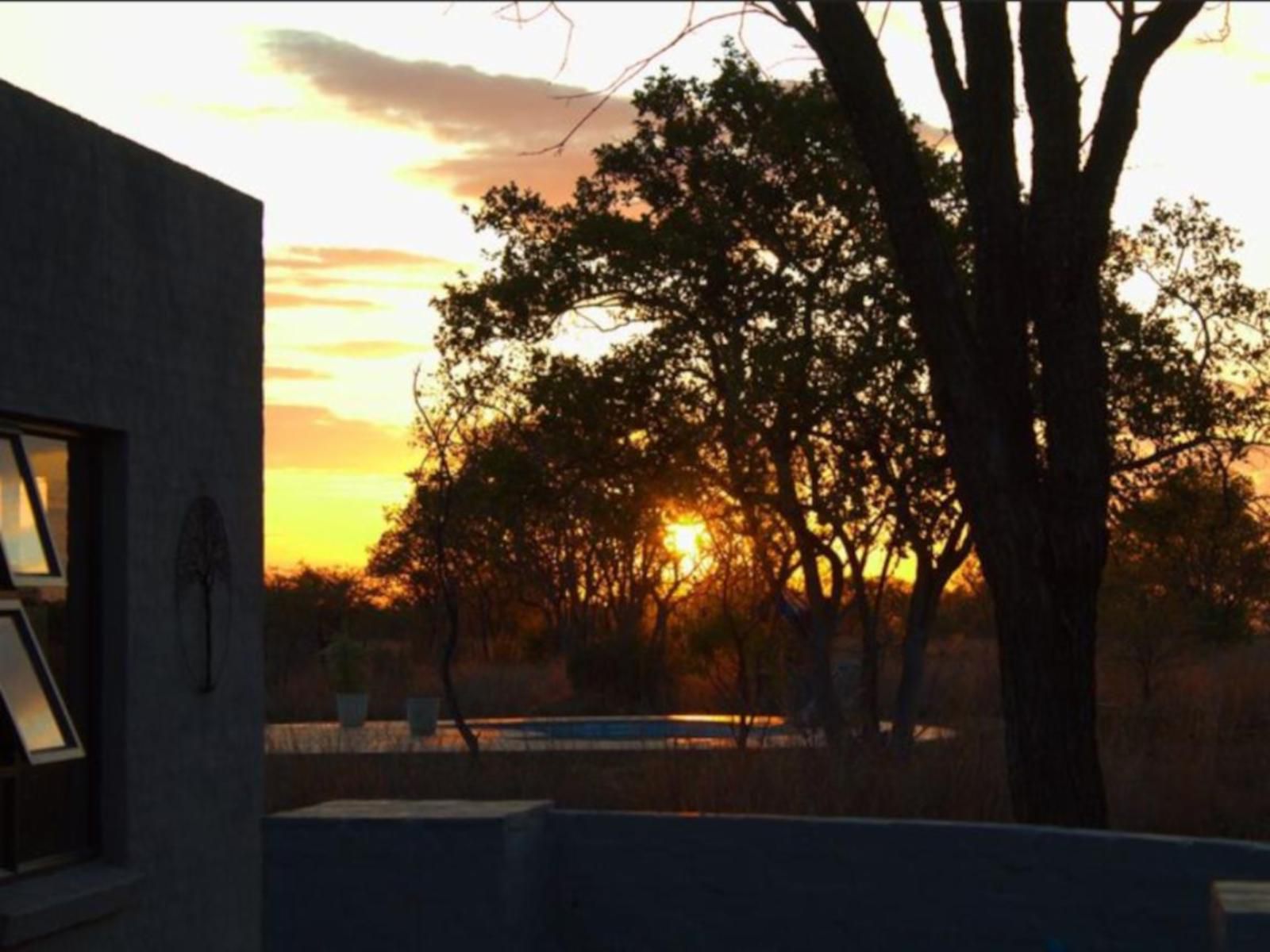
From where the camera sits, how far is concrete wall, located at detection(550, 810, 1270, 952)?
22.4 feet

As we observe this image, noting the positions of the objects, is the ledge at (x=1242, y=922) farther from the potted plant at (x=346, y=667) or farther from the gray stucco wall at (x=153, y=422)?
the potted plant at (x=346, y=667)

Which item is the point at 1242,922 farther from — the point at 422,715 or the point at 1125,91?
the point at 422,715

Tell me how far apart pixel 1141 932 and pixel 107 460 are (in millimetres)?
4639

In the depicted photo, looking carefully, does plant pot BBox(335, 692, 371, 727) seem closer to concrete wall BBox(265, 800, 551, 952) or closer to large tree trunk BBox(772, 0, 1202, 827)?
large tree trunk BBox(772, 0, 1202, 827)

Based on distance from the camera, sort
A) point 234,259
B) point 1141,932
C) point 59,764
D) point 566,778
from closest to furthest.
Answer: point 1141,932
point 59,764
point 234,259
point 566,778

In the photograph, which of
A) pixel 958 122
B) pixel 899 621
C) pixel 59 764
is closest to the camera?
pixel 59 764

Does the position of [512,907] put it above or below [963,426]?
below

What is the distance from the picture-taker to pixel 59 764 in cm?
822

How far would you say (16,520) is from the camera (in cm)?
783

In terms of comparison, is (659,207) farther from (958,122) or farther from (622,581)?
(622,581)

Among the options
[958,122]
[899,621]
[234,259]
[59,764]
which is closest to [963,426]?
[958,122]

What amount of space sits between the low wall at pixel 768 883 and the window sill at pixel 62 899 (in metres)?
0.98

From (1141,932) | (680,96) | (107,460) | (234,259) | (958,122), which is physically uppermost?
(680,96)

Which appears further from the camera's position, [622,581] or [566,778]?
[622,581]
